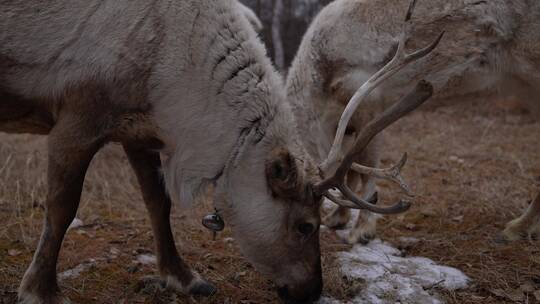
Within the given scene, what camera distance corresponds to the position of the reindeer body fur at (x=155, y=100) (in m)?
2.83

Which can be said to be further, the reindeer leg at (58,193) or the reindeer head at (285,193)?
the reindeer head at (285,193)

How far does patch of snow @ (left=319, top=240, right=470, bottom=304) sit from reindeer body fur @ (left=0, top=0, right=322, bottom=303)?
1.99ft

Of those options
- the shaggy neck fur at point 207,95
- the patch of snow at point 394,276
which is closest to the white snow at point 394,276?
the patch of snow at point 394,276

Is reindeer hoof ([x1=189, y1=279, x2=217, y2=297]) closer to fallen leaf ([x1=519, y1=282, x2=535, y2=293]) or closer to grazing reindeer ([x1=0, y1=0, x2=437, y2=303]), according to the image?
grazing reindeer ([x1=0, y1=0, x2=437, y2=303])

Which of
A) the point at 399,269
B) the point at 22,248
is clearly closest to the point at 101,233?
the point at 22,248

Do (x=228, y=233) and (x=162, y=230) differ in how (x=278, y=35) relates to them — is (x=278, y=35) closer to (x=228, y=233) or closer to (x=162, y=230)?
(x=228, y=233)

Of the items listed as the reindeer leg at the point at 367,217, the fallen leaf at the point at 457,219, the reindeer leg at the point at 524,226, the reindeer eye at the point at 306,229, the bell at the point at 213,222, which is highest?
the bell at the point at 213,222

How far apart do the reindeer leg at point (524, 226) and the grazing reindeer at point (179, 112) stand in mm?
2094

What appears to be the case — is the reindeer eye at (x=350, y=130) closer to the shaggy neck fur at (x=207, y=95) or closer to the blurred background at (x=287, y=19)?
the shaggy neck fur at (x=207, y=95)

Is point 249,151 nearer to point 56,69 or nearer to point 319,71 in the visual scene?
point 56,69

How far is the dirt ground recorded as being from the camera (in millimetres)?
3523

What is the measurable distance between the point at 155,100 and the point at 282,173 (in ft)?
2.42

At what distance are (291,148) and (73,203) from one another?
3.82 feet

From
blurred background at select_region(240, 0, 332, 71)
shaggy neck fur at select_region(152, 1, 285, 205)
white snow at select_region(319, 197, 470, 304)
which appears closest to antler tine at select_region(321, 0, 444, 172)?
shaggy neck fur at select_region(152, 1, 285, 205)
